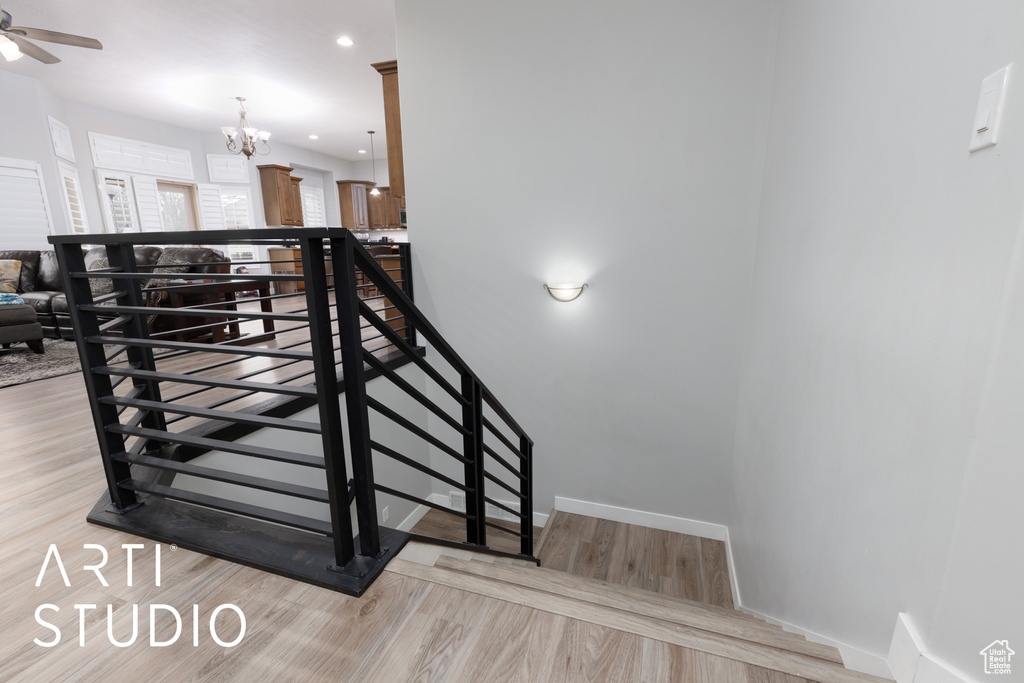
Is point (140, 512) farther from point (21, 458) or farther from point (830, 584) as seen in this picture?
point (830, 584)

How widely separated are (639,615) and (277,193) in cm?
889

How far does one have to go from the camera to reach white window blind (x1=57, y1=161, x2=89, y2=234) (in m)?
5.61

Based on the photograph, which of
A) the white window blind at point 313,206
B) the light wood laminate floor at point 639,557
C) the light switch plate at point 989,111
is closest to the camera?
the light switch plate at point 989,111

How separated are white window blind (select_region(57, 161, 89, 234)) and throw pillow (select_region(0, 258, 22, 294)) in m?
1.35

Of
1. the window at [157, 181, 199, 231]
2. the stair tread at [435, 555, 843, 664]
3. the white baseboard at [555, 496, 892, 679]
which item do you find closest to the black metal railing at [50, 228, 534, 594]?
the stair tread at [435, 555, 843, 664]

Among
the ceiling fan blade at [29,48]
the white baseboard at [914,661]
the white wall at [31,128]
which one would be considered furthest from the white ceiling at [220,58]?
the white baseboard at [914,661]

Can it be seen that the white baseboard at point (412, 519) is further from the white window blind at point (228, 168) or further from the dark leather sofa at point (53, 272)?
the white window blind at point (228, 168)

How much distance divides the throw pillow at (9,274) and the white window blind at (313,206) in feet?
15.9

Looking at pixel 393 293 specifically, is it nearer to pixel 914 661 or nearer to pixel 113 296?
pixel 113 296

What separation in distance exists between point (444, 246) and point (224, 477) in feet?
7.49

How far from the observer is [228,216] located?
7.94m

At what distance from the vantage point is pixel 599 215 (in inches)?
114

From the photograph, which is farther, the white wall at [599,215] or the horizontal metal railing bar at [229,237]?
the white wall at [599,215]

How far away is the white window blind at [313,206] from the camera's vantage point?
9367 millimetres
